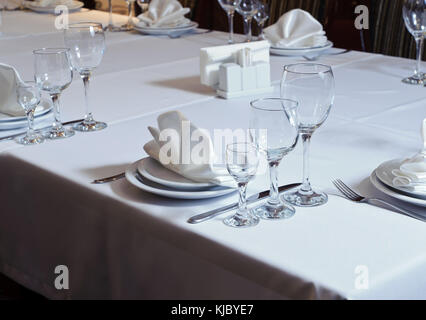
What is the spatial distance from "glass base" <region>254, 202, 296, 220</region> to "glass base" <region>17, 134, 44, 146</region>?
60 centimetres

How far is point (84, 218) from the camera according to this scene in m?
1.18

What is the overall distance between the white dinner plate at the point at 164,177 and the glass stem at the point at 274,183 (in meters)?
0.11

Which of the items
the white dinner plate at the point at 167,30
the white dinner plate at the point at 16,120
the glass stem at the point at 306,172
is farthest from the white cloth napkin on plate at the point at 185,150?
the white dinner plate at the point at 167,30

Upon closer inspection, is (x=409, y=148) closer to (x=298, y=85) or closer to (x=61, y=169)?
(x=298, y=85)

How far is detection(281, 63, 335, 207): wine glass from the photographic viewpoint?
3.41ft

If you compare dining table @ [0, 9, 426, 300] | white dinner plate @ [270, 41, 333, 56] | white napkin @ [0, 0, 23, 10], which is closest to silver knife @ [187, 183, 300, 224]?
dining table @ [0, 9, 426, 300]

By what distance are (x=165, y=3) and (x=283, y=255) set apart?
2.00 m

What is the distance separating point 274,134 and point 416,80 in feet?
3.42

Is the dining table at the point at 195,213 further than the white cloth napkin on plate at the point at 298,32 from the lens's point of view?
No

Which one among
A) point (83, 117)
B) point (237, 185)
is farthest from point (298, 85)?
point (83, 117)

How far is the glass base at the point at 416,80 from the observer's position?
6.12 feet

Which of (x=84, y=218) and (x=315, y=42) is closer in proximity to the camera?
(x=84, y=218)

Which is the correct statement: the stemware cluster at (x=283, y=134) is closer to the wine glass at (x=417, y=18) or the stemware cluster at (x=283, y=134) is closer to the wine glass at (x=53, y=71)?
the wine glass at (x=53, y=71)

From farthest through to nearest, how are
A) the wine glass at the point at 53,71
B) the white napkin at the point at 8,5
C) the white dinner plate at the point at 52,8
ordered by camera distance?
1. the white napkin at the point at 8,5
2. the white dinner plate at the point at 52,8
3. the wine glass at the point at 53,71
